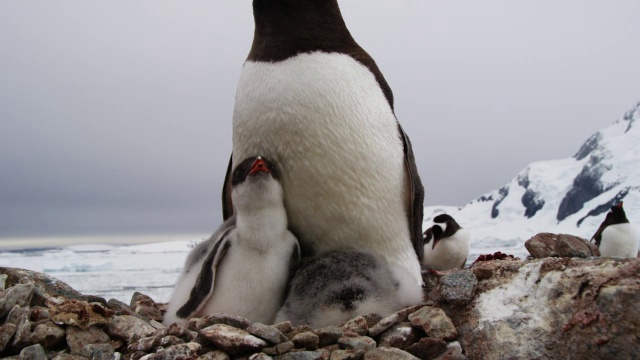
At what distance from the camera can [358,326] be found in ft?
8.45

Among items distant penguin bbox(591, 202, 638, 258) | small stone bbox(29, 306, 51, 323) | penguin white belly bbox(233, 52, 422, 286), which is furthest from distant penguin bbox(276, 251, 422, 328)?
distant penguin bbox(591, 202, 638, 258)

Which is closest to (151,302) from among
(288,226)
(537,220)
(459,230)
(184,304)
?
(184,304)

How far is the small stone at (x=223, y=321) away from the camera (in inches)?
96.3

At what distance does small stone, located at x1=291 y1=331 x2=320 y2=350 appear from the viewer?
2344 millimetres

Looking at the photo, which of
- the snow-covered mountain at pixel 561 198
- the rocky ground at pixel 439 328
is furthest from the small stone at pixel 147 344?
the snow-covered mountain at pixel 561 198

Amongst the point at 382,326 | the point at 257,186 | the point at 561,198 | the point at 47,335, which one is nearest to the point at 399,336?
the point at 382,326

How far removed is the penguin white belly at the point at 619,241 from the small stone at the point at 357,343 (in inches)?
328

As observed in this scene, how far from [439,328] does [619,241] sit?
8.32 meters

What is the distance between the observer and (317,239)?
3281 mm

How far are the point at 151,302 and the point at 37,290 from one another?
1.18m

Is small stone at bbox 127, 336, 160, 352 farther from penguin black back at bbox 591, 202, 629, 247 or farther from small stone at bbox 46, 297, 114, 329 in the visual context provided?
penguin black back at bbox 591, 202, 629, 247

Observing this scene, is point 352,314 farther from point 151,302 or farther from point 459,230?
point 459,230

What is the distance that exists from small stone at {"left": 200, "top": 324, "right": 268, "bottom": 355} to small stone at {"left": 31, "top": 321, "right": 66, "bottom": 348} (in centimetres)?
64

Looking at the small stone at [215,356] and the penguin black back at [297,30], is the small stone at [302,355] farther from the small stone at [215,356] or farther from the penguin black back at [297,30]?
the penguin black back at [297,30]
